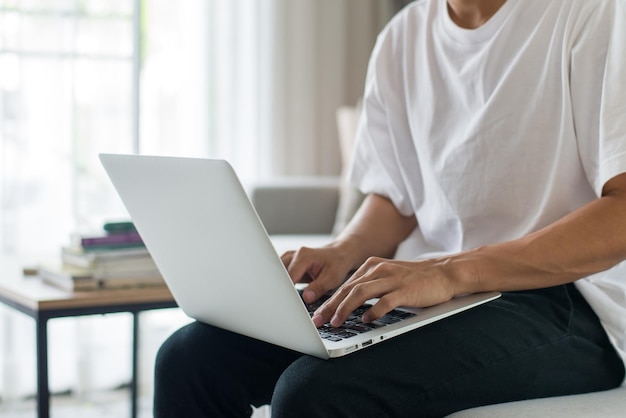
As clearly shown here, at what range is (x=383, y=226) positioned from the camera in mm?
1354

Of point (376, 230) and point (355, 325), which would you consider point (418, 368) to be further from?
point (376, 230)

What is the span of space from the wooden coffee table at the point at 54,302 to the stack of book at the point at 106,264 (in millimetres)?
18

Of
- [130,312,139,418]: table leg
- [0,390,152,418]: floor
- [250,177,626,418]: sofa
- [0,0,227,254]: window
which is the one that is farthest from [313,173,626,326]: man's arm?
[0,0,227,254]: window

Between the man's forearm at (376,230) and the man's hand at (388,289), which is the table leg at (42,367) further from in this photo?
the man's hand at (388,289)

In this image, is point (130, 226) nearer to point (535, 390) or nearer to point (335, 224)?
point (535, 390)

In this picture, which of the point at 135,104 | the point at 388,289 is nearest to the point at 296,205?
the point at 135,104

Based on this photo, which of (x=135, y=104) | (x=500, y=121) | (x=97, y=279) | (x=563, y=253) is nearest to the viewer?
(x=563, y=253)

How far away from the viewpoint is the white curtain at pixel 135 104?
259 centimetres

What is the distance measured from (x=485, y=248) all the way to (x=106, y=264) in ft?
2.42

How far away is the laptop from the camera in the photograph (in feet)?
2.66

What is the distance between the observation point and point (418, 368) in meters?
0.90

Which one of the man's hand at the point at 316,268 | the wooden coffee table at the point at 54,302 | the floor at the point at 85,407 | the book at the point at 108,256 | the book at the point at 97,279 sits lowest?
the floor at the point at 85,407

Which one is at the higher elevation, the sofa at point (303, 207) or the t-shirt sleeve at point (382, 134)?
the t-shirt sleeve at point (382, 134)

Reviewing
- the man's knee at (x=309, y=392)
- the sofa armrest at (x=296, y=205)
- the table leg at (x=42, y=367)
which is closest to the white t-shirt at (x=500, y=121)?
the man's knee at (x=309, y=392)
